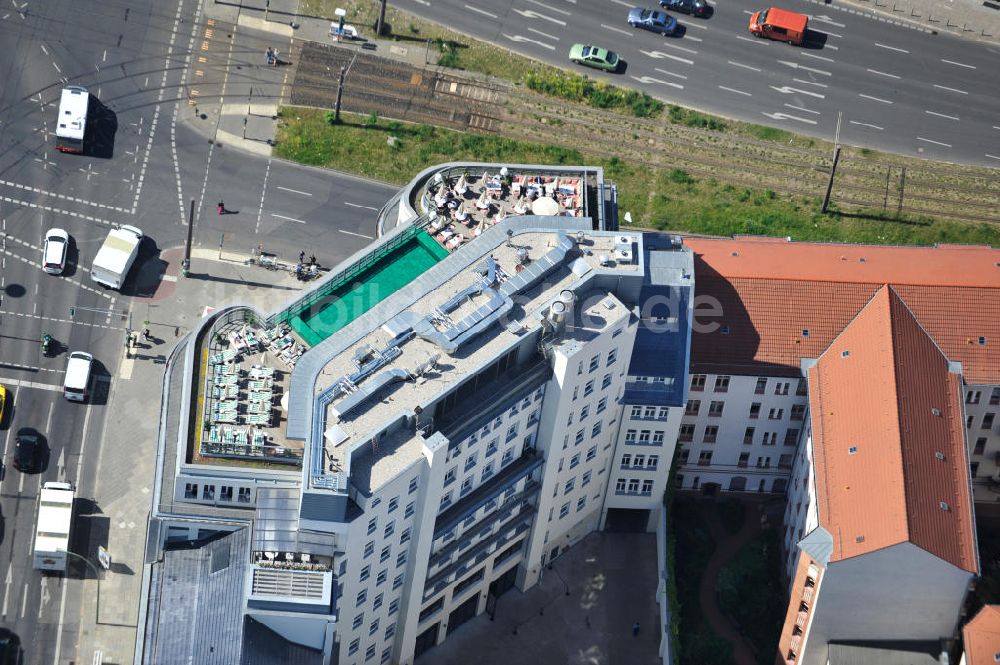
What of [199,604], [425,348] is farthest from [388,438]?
[199,604]

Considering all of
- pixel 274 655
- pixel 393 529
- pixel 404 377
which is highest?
pixel 404 377

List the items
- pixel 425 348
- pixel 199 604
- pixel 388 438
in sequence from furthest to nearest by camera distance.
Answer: pixel 199 604
pixel 425 348
pixel 388 438

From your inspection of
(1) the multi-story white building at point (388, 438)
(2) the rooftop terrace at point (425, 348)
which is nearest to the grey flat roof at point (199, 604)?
(1) the multi-story white building at point (388, 438)

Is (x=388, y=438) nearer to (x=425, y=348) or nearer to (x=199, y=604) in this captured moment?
(x=425, y=348)

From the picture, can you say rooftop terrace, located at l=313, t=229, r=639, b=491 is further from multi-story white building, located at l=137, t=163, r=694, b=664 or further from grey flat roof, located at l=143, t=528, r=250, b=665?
grey flat roof, located at l=143, t=528, r=250, b=665

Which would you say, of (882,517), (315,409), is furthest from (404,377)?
(882,517)

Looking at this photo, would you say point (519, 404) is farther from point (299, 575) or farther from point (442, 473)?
point (299, 575)

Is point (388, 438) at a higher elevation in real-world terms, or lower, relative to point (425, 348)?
lower

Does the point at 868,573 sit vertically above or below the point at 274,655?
above
